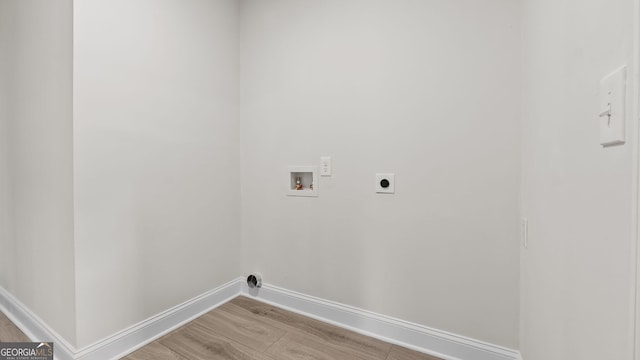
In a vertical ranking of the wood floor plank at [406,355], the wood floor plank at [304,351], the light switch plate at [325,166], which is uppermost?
the light switch plate at [325,166]

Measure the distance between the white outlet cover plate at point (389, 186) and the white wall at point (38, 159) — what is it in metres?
1.57

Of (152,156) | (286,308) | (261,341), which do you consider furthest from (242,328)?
(152,156)

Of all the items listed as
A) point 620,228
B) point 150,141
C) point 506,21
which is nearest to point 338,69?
point 506,21

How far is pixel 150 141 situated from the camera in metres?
1.55

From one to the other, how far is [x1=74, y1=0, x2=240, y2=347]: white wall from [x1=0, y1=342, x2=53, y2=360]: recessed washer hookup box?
289 millimetres

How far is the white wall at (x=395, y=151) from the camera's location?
1286 millimetres

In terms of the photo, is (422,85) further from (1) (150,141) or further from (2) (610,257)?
(1) (150,141)

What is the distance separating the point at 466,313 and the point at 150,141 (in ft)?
6.57

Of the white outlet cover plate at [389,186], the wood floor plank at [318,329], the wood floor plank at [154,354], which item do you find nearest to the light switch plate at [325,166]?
the white outlet cover plate at [389,186]

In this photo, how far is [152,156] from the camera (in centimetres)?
156

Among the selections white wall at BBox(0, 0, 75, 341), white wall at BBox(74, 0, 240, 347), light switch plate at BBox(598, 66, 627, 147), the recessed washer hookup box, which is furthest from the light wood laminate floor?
light switch plate at BBox(598, 66, 627, 147)

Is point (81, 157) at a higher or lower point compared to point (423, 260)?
higher

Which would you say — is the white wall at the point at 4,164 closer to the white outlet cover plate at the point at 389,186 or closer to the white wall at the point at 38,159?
the white wall at the point at 38,159

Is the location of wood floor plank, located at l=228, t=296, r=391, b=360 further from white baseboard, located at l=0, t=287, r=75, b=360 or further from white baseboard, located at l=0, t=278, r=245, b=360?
white baseboard, located at l=0, t=287, r=75, b=360
